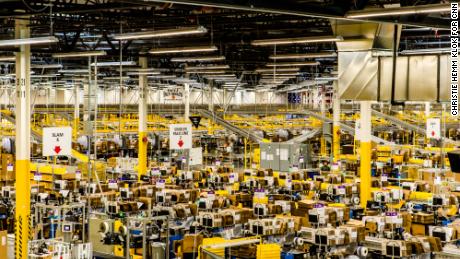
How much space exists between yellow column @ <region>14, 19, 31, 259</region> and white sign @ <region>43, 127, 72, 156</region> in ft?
2.01

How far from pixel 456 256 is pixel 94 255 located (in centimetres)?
798

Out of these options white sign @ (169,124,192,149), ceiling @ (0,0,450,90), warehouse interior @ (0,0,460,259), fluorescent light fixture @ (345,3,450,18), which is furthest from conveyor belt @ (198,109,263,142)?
fluorescent light fixture @ (345,3,450,18)

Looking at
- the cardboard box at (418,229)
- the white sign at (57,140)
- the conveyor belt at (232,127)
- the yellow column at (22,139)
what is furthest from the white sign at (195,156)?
the cardboard box at (418,229)

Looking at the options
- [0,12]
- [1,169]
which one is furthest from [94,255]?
[1,169]

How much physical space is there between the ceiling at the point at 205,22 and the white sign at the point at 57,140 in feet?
7.87

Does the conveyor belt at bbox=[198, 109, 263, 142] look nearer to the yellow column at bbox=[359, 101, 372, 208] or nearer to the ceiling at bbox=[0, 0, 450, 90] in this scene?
the ceiling at bbox=[0, 0, 450, 90]

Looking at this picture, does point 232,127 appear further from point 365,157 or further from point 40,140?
point 365,157

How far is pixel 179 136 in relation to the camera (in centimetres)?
2055

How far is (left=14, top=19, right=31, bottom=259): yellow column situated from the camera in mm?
15984

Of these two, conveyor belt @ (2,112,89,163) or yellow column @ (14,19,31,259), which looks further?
conveyor belt @ (2,112,89,163)

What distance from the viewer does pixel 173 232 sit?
667 inches

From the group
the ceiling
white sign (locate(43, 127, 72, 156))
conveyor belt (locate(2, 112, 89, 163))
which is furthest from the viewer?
conveyor belt (locate(2, 112, 89, 163))

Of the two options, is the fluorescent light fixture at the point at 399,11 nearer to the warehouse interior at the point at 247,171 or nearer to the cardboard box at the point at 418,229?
the warehouse interior at the point at 247,171

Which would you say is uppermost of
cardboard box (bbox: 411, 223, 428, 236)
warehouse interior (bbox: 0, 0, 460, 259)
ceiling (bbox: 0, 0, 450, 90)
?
ceiling (bbox: 0, 0, 450, 90)
